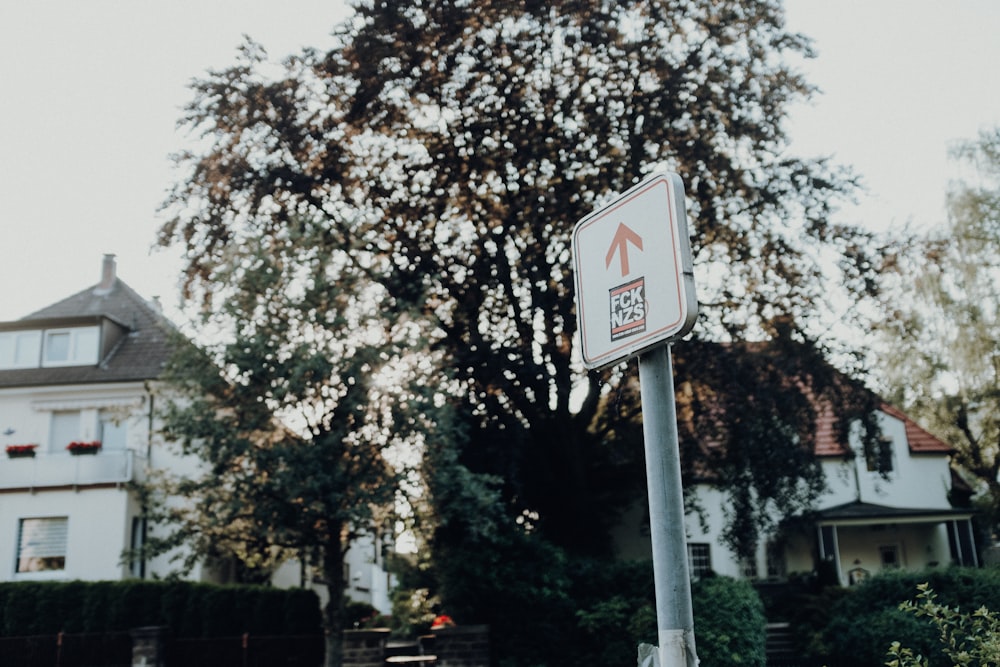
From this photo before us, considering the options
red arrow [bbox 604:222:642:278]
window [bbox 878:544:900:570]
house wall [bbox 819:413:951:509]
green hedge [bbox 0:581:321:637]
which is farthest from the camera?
window [bbox 878:544:900:570]

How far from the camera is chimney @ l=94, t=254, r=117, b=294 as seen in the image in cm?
3297

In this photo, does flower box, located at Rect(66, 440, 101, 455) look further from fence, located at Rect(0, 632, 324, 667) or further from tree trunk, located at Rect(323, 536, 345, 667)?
tree trunk, located at Rect(323, 536, 345, 667)

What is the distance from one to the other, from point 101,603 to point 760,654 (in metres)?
14.2

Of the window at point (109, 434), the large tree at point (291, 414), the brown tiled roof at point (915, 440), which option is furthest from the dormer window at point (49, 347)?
the brown tiled roof at point (915, 440)

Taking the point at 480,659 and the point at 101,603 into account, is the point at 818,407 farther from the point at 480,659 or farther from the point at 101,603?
the point at 101,603

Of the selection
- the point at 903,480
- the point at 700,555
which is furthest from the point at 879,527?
the point at 700,555

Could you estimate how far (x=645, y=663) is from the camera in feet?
9.04

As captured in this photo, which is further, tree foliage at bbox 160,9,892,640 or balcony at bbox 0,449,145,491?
balcony at bbox 0,449,145,491

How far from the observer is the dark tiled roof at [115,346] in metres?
28.0

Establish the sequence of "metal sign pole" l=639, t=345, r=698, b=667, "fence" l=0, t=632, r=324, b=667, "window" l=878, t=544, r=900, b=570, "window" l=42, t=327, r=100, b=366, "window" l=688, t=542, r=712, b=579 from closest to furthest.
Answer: "metal sign pole" l=639, t=345, r=698, b=667 < "fence" l=0, t=632, r=324, b=667 < "window" l=42, t=327, r=100, b=366 < "window" l=688, t=542, r=712, b=579 < "window" l=878, t=544, r=900, b=570

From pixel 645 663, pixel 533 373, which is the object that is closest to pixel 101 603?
pixel 533 373

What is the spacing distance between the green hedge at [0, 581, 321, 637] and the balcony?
4818 millimetres

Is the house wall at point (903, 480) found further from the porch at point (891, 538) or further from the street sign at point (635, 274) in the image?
the street sign at point (635, 274)

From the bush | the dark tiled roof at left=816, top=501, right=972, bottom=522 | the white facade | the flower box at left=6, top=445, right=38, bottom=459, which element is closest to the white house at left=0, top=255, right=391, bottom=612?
the flower box at left=6, top=445, right=38, bottom=459
